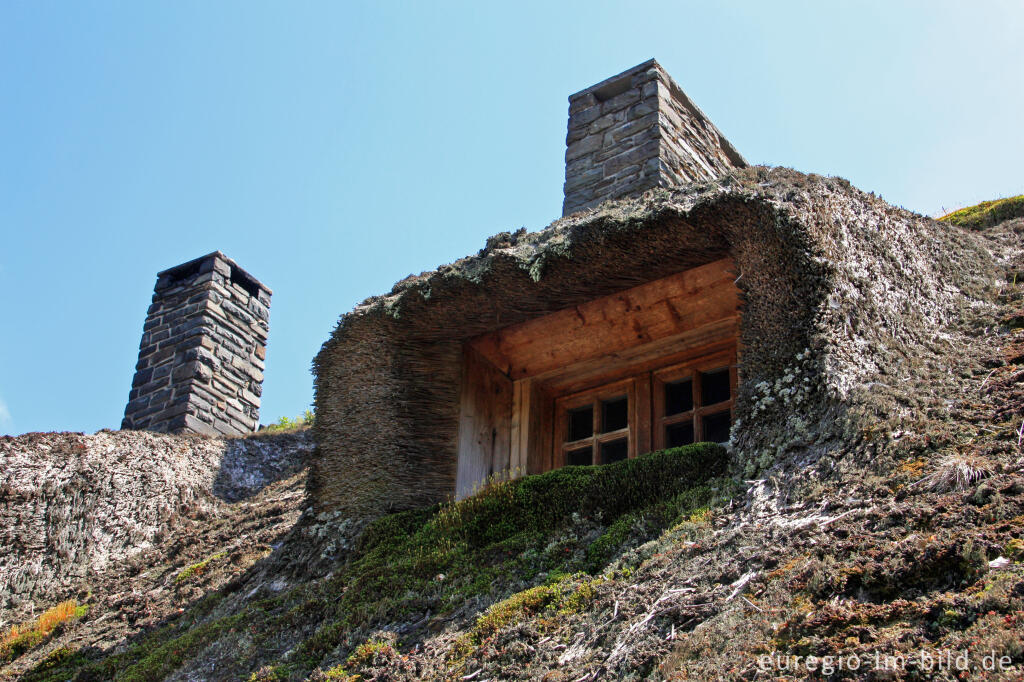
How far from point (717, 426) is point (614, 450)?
622 mm

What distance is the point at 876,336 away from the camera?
5305mm

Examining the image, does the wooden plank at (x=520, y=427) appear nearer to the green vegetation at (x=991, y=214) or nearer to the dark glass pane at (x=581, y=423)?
the dark glass pane at (x=581, y=423)

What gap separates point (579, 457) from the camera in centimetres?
680

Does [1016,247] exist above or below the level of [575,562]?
above

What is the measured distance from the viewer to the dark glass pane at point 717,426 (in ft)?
20.8

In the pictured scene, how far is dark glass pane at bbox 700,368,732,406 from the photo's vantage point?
21.5 ft

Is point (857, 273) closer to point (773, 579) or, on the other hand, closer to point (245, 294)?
point (773, 579)

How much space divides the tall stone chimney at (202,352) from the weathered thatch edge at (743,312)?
11.6 feet

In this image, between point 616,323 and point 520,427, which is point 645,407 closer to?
point 616,323

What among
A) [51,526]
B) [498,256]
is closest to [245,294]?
[51,526]

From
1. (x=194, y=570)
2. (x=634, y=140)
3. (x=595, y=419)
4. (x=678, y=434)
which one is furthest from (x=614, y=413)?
(x=194, y=570)

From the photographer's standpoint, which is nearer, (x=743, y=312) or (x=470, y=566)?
(x=470, y=566)

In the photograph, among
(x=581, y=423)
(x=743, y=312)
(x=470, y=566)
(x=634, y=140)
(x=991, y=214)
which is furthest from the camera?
(x=634, y=140)

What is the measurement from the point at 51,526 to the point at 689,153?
502 centimetres
